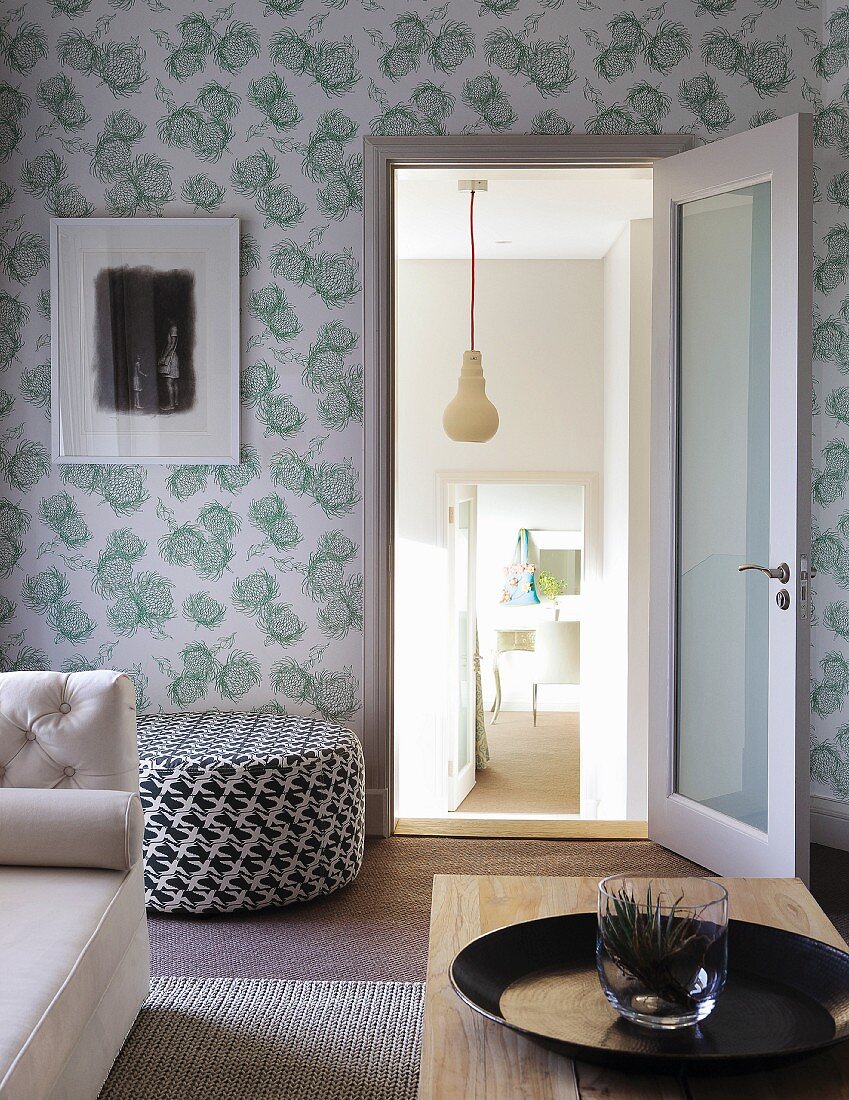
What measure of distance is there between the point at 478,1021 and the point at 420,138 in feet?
8.81

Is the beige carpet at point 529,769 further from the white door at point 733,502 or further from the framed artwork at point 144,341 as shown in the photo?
the framed artwork at point 144,341

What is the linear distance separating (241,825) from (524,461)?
4189 millimetres

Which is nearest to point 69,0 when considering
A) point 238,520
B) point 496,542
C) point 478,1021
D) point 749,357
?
point 238,520

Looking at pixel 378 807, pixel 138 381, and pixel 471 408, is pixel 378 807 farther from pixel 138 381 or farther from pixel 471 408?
pixel 471 408

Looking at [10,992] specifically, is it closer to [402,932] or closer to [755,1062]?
[755,1062]

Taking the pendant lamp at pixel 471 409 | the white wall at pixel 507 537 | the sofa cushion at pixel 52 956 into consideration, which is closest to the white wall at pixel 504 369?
the pendant lamp at pixel 471 409

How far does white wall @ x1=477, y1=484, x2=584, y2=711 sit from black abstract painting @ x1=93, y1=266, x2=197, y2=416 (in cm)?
526

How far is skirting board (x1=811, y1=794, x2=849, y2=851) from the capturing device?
337 centimetres

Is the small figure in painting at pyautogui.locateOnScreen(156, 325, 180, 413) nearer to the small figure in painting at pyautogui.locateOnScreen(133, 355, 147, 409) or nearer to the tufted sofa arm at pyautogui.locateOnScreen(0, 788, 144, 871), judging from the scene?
the small figure in painting at pyautogui.locateOnScreen(133, 355, 147, 409)

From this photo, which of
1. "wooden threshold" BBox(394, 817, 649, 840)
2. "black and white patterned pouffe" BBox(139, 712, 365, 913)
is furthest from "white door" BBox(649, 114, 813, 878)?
"black and white patterned pouffe" BBox(139, 712, 365, 913)

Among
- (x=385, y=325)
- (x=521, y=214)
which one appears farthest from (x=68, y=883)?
(x=521, y=214)

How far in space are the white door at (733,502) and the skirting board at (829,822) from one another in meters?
0.52

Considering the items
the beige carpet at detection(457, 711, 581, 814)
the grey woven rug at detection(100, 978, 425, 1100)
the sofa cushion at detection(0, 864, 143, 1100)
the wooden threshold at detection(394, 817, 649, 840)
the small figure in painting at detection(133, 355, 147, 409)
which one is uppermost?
the small figure in painting at detection(133, 355, 147, 409)

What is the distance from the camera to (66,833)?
79.0 inches
